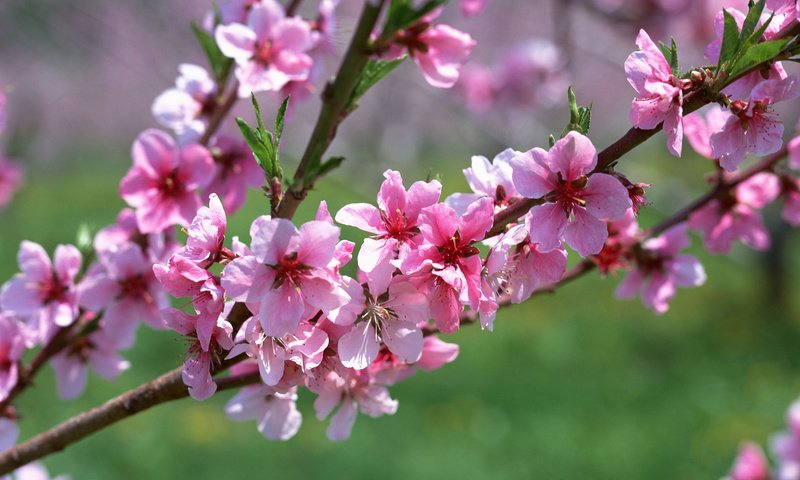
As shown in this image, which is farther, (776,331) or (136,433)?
(776,331)

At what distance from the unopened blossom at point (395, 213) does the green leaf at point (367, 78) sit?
0.24ft

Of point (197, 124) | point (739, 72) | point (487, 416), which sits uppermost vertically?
point (739, 72)

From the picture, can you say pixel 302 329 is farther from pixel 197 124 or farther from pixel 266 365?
pixel 197 124

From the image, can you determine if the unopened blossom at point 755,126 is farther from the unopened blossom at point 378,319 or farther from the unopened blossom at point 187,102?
the unopened blossom at point 187,102

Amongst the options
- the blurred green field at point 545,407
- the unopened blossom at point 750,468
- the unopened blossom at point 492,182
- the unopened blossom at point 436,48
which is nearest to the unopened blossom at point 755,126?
the unopened blossom at point 492,182

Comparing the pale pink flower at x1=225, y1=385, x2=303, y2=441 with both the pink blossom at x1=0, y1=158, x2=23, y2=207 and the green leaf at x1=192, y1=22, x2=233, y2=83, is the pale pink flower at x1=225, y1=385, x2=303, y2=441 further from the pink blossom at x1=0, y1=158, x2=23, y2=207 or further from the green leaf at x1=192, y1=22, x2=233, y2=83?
the pink blossom at x1=0, y1=158, x2=23, y2=207

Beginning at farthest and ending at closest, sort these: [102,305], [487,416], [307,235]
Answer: [487,416] < [102,305] < [307,235]

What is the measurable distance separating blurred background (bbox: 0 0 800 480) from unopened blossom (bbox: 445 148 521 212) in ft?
4.59

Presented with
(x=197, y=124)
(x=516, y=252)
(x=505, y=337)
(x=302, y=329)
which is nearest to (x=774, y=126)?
(x=516, y=252)

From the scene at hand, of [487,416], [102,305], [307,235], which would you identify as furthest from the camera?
[487,416]

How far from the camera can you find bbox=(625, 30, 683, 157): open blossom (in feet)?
2.33

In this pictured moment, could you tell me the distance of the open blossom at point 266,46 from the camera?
101 cm

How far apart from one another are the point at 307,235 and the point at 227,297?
0.12m

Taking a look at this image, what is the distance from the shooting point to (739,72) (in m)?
0.69
